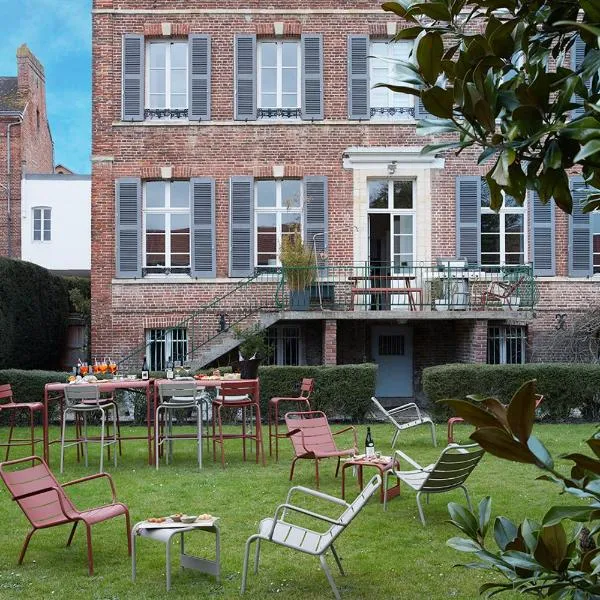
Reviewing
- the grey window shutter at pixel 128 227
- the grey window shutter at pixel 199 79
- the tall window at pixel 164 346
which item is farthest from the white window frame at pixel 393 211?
the grey window shutter at pixel 128 227

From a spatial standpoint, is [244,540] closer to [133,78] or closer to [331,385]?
[331,385]

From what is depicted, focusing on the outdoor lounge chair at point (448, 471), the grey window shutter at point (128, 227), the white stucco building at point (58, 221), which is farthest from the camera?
the white stucco building at point (58, 221)

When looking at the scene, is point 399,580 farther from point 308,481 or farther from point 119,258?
point 119,258

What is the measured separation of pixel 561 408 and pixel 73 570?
1004 cm

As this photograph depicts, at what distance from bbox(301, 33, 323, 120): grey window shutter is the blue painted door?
4.43m

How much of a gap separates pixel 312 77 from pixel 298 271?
13.0 feet

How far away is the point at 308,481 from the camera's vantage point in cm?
928

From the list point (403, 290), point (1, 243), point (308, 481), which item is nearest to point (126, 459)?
point (308, 481)

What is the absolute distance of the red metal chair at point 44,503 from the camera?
20.2ft

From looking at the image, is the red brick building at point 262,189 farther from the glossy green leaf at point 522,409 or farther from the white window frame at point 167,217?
the glossy green leaf at point 522,409

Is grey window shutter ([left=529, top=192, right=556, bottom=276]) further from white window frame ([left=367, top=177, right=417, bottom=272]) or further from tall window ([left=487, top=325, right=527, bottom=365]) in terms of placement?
white window frame ([left=367, top=177, right=417, bottom=272])

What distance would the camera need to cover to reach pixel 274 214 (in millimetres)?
17688

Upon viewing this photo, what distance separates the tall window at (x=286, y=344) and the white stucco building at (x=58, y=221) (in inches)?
465

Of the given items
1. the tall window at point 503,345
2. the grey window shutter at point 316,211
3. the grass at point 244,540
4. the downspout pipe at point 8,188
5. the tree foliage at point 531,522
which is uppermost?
the downspout pipe at point 8,188
